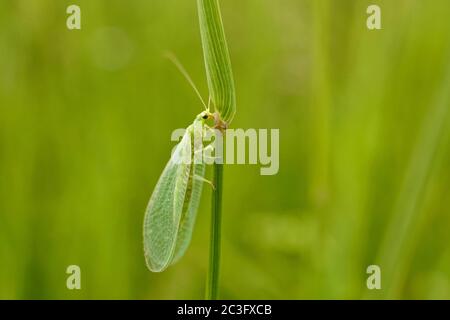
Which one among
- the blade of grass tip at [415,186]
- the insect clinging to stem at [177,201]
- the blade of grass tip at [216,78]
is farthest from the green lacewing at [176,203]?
the blade of grass tip at [415,186]

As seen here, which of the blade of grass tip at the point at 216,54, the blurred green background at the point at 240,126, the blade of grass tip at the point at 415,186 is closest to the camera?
the blade of grass tip at the point at 216,54

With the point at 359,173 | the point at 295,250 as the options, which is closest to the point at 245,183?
the point at 295,250

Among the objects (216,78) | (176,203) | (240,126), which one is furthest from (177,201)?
(240,126)

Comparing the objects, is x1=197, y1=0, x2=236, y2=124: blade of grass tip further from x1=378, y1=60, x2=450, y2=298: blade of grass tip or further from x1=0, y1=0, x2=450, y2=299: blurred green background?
x1=0, y1=0, x2=450, y2=299: blurred green background

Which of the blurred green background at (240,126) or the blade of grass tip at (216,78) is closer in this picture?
the blade of grass tip at (216,78)

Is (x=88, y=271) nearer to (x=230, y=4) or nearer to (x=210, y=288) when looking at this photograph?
(x=210, y=288)

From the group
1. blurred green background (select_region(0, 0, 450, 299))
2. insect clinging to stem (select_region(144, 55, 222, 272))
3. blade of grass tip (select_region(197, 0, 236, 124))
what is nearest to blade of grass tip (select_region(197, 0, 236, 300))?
blade of grass tip (select_region(197, 0, 236, 124))

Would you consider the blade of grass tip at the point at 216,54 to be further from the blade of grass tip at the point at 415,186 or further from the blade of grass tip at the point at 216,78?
the blade of grass tip at the point at 415,186

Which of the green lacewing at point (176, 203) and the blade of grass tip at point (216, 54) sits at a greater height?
the blade of grass tip at point (216, 54)
